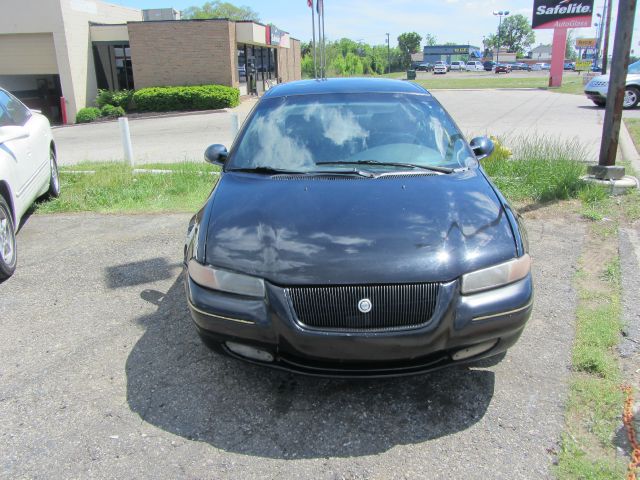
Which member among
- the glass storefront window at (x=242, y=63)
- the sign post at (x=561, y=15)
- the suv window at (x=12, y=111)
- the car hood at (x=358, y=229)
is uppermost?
the sign post at (x=561, y=15)

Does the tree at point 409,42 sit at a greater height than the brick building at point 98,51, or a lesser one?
greater

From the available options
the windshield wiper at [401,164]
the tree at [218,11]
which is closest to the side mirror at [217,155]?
the windshield wiper at [401,164]

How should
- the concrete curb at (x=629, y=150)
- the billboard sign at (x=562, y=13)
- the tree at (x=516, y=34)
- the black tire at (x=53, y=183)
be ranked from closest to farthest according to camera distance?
the black tire at (x=53, y=183) → the concrete curb at (x=629, y=150) → the billboard sign at (x=562, y=13) → the tree at (x=516, y=34)

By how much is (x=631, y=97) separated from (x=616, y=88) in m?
13.4

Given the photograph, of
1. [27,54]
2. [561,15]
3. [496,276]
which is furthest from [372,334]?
[561,15]

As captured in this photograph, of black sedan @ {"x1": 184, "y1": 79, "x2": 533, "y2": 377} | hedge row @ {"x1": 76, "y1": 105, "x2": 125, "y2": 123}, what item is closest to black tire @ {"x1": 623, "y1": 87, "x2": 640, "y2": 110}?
black sedan @ {"x1": 184, "y1": 79, "x2": 533, "y2": 377}

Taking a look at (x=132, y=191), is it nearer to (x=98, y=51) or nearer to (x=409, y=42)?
(x=98, y=51)

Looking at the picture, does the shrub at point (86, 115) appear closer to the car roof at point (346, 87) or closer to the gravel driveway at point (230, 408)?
the car roof at point (346, 87)

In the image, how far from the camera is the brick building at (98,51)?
74.7 ft

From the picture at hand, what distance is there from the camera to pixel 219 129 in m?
16.8

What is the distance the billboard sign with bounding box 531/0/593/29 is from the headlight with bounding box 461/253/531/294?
32.4m

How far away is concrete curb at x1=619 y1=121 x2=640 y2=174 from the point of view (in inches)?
336

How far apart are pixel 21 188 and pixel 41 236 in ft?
2.19

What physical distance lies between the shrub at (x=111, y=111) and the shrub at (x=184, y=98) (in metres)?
1.09
